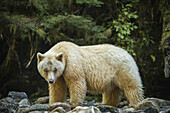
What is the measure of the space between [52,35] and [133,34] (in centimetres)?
302

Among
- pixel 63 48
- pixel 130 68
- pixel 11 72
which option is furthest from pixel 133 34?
pixel 11 72

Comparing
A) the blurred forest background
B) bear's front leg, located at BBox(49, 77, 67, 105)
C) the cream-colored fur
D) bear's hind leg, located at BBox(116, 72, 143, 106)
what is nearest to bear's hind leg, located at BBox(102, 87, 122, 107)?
the cream-colored fur

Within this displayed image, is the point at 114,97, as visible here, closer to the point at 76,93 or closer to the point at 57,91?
the point at 76,93

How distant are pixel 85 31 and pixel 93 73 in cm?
294

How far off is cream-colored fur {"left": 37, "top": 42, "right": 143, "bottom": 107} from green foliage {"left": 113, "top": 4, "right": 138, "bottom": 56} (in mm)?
2850

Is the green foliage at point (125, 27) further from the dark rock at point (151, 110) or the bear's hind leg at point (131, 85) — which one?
the dark rock at point (151, 110)

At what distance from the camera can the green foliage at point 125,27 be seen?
9127 mm

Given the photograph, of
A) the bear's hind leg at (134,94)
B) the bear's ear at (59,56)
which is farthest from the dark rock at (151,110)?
the bear's ear at (59,56)

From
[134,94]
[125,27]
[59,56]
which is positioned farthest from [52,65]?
[125,27]

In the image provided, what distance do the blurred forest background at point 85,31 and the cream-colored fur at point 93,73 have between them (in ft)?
7.02

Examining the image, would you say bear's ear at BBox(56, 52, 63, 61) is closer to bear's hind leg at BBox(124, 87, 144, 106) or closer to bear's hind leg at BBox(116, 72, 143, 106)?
bear's hind leg at BBox(116, 72, 143, 106)

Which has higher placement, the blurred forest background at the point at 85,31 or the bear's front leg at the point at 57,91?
the blurred forest background at the point at 85,31

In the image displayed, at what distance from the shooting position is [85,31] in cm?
864

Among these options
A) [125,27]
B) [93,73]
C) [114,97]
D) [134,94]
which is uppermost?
[125,27]
